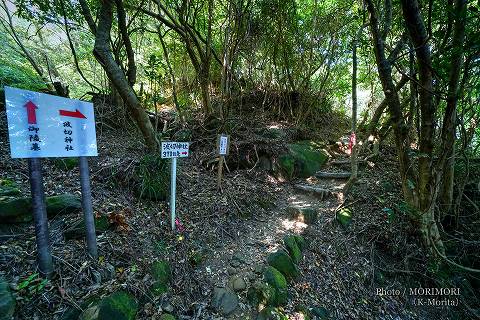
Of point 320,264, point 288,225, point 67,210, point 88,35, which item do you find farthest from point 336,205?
point 88,35

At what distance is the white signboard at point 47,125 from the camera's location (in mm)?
1700

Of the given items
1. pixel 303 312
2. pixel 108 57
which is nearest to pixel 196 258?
pixel 303 312

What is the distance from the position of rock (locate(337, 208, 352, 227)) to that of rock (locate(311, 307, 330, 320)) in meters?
1.81

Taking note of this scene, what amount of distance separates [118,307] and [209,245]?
63.3 inches

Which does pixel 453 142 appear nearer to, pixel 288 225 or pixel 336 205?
pixel 336 205

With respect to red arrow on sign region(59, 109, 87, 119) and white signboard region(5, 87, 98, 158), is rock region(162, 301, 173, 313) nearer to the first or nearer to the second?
white signboard region(5, 87, 98, 158)

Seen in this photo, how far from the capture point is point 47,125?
73.8 inches

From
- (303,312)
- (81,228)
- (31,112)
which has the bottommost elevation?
(303,312)

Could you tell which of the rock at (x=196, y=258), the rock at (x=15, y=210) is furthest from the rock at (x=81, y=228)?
the rock at (x=196, y=258)

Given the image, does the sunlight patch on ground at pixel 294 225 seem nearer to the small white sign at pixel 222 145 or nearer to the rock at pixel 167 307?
the small white sign at pixel 222 145

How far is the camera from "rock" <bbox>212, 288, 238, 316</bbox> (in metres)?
2.70

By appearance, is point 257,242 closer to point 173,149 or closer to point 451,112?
point 173,149

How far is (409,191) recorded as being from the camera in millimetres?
4242

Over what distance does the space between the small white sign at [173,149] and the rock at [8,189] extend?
1.56 metres
